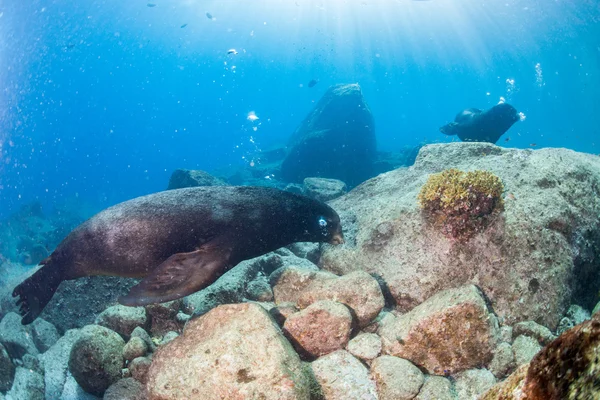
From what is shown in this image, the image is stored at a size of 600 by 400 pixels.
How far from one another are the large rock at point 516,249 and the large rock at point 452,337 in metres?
1.15

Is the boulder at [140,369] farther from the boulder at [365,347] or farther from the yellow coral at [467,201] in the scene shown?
the yellow coral at [467,201]

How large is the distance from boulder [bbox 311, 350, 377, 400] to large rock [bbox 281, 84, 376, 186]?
1757cm

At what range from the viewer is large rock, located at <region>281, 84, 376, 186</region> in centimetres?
2161

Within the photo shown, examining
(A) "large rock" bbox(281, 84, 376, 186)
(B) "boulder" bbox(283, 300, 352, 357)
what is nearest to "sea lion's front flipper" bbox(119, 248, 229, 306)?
Answer: (B) "boulder" bbox(283, 300, 352, 357)

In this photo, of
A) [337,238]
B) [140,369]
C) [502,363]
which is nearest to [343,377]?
A: [502,363]

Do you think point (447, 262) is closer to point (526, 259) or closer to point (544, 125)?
point (526, 259)

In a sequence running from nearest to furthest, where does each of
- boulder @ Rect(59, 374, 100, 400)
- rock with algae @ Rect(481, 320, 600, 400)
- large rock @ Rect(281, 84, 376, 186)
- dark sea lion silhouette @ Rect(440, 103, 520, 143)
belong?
rock with algae @ Rect(481, 320, 600, 400)
boulder @ Rect(59, 374, 100, 400)
dark sea lion silhouette @ Rect(440, 103, 520, 143)
large rock @ Rect(281, 84, 376, 186)

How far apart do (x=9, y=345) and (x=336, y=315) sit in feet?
18.8

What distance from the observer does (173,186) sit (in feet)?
46.7

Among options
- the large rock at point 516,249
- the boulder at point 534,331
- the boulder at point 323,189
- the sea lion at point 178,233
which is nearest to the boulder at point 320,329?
the sea lion at point 178,233

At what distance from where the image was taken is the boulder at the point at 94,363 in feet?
12.7

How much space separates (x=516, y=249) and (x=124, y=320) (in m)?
5.95

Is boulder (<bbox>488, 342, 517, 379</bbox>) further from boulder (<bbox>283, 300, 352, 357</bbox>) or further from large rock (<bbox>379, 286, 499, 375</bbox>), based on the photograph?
boulder (<bbox>283, 300, 352, 357</bbox>)

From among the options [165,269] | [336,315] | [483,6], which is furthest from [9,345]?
[483,6]
